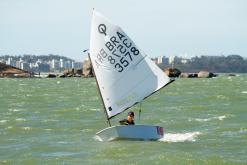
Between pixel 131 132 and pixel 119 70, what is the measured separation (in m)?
2.55

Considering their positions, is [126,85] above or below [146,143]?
above

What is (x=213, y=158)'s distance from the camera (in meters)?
23.9

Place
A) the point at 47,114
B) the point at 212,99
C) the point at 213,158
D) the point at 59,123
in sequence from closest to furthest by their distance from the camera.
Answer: the point at 213,158
the point at 59,123
the point at 47,114
the point at 212,99

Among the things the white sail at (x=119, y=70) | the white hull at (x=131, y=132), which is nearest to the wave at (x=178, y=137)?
the white hull at (x=131, y=132)

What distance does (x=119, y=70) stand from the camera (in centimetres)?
2764

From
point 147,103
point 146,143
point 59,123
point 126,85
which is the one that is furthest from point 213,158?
point 147,103

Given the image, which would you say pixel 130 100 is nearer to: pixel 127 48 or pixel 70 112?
pixel 127 48

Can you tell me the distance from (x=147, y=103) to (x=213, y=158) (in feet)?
95.1

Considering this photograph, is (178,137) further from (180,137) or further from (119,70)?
(119,70)

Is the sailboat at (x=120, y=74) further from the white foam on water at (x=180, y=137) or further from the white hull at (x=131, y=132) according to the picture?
the white foam on water at (x=180, y=137)

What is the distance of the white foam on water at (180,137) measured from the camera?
94.4ft

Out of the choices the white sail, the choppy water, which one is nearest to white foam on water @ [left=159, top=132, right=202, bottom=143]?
the choppy water

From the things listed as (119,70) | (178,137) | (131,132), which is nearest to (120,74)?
(119,70)

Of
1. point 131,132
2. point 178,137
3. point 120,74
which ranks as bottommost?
point 178,137
